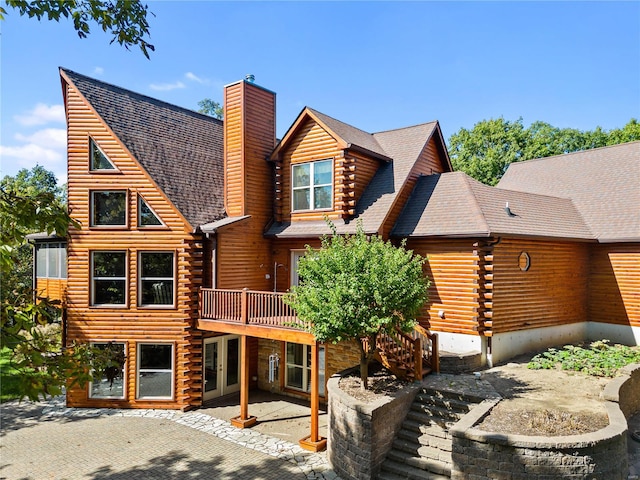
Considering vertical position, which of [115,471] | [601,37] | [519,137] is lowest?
[115,471]

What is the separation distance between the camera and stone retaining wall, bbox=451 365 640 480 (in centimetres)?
713

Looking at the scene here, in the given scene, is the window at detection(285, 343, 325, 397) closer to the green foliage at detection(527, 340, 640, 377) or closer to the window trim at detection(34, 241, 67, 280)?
the green foliage at detection(527, 340, 640, 377)

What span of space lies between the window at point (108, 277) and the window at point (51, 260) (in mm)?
3213

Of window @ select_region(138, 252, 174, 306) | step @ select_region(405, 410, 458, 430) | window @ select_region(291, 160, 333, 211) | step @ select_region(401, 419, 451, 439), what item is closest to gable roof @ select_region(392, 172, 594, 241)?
window @ select_region(291, 160, 333, 211)

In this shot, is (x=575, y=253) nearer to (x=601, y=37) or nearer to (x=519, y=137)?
(x=601, y=37)

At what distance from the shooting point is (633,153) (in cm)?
1739

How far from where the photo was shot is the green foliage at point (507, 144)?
3594cm

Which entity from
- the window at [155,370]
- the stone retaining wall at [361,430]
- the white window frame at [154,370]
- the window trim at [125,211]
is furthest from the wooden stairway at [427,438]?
the window trim at [125,211]

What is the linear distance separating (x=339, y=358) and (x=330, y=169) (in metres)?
6.63

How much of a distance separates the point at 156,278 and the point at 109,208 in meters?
2.88

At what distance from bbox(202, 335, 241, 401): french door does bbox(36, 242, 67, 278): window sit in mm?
6837

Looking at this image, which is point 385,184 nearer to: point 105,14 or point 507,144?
point 105,14

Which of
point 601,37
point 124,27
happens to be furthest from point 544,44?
point 124,27

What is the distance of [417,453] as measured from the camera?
8.92 meters
